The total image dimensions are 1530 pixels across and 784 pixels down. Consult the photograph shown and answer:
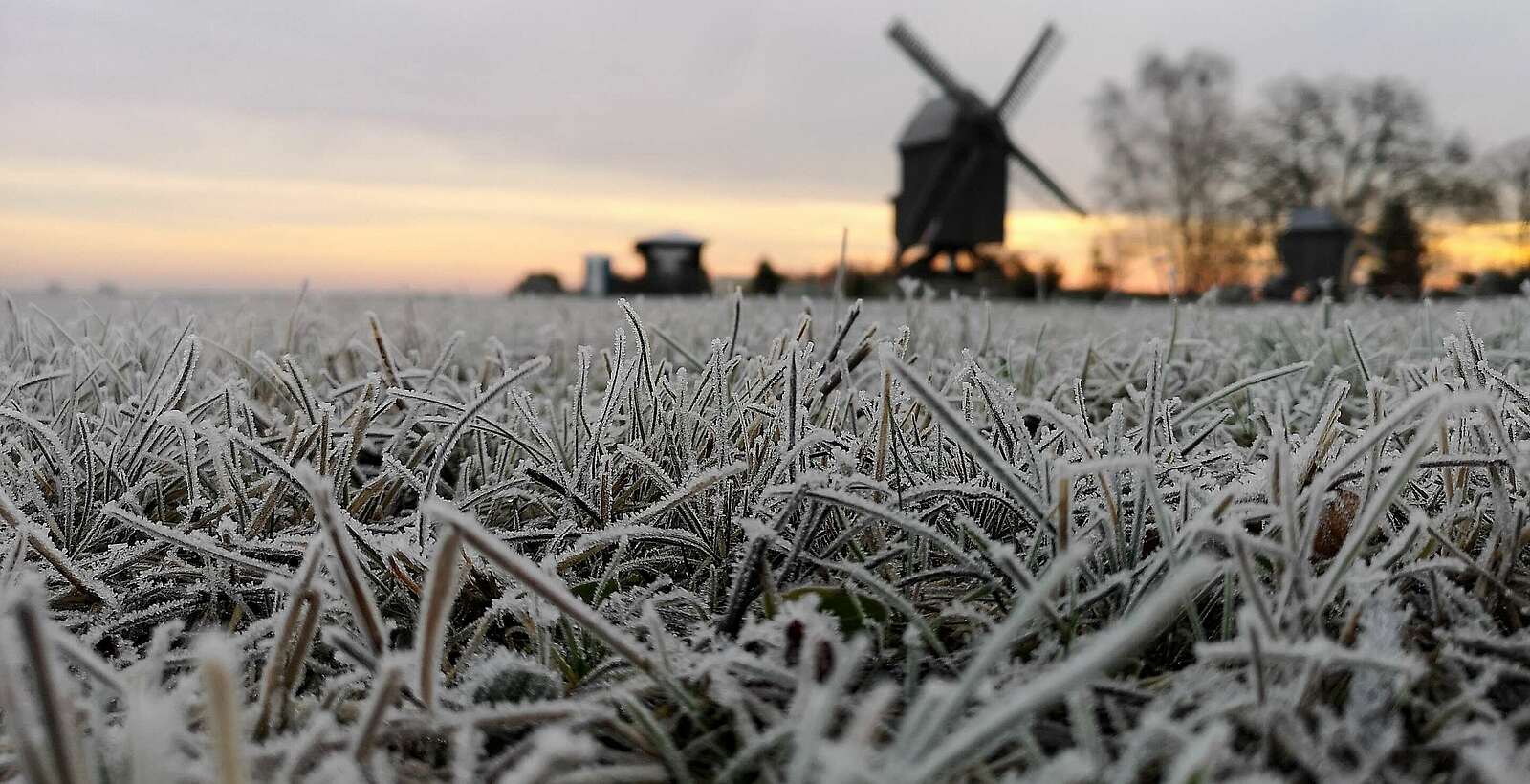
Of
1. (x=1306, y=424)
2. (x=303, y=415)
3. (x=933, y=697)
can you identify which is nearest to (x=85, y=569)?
(x=303, y=415)

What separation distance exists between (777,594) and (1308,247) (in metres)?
33.4

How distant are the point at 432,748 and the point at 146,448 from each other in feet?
2.63

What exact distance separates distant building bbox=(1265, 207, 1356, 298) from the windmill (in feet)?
35.8

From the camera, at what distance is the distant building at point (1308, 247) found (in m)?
29.3

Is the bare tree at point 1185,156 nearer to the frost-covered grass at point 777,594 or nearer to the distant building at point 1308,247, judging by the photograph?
the distant building at point 1308,247

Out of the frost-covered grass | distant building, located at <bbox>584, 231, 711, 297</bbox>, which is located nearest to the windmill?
distant building, located at <bbox>584, 231, 711, 297</bbox>

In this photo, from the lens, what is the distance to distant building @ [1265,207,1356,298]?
2930 cm

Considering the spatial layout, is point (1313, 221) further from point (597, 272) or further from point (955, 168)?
point (597, 272)

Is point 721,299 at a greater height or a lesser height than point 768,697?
greater

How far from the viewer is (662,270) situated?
27547 mm

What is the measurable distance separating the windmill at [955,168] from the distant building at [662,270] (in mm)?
5856

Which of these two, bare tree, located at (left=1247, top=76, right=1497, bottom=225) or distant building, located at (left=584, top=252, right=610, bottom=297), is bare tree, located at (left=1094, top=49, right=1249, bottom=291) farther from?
distant building, located at (left=584, top=252, right=610, bottom=297)

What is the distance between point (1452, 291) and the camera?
1521cm

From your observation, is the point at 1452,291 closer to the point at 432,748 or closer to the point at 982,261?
the point at 982,261
